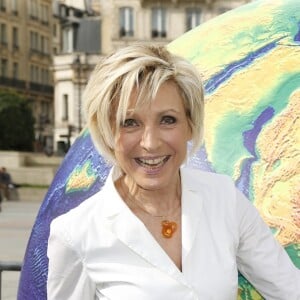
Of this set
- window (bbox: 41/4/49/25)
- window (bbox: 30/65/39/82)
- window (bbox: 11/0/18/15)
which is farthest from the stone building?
window (bbox: 41/4/49/25)

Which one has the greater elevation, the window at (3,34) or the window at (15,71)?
the window at (3,34)

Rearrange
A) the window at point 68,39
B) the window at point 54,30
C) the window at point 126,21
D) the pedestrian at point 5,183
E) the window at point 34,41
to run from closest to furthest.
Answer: the pedestrian at point 5,183 < the window at point 126,21 < the window at point 68,39 < the window at point 34,41 < the window at point 54,30

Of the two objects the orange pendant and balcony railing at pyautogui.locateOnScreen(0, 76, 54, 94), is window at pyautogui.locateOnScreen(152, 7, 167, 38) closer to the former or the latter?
balcony railing at pyautogui.locateOnScreen(0, 76, 54, 94)

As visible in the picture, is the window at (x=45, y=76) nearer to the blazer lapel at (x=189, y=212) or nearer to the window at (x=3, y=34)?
the window at (x=3, y=34)

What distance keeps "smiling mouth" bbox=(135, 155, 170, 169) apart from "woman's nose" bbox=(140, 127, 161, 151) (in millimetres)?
30

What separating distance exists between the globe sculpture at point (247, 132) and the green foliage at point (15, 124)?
70.6 ft

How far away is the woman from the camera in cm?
146

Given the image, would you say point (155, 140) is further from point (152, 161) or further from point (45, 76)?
point (45, 76)

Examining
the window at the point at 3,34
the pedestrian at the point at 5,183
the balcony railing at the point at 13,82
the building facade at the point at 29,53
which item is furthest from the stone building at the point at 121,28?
the pedestrian at the point at 5,183

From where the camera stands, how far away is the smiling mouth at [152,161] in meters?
1.52

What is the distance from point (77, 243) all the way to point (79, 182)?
757mm

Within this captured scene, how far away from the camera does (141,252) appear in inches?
57.3

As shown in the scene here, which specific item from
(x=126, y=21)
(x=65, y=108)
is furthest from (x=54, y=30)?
(x=126, y=21)

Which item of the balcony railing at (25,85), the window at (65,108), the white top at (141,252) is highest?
the balcony railing at (25,85)
